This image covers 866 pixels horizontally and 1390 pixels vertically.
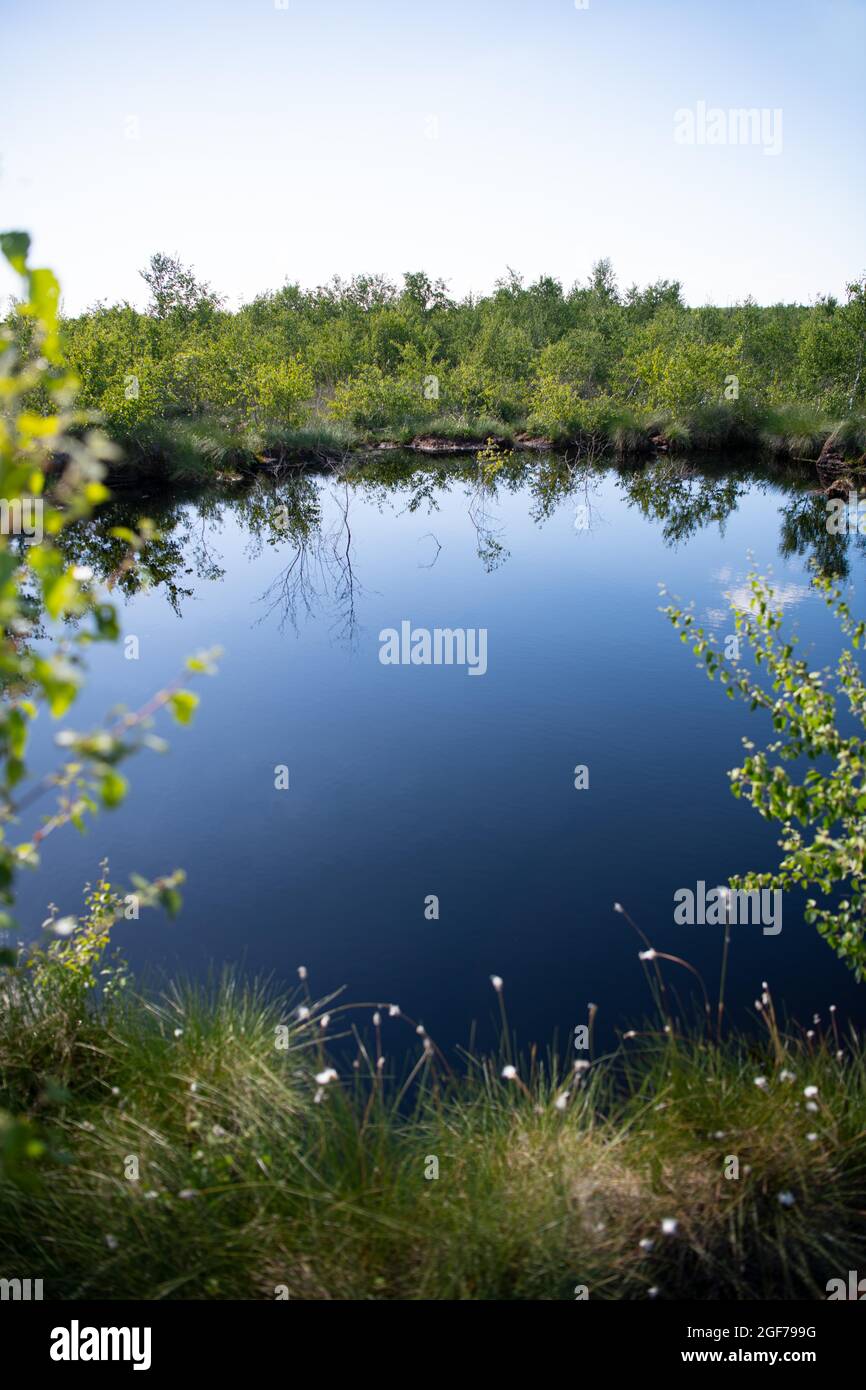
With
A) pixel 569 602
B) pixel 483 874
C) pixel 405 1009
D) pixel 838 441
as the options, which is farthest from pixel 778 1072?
pixel 838 441

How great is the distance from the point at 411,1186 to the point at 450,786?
556 centimetres

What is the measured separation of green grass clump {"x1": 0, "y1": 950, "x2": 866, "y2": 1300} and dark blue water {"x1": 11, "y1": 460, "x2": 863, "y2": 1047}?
1.82m

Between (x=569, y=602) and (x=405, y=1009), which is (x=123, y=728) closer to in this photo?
(x=405, y=1009)

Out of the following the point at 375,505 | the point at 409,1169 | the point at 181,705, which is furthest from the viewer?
the point at 375,505

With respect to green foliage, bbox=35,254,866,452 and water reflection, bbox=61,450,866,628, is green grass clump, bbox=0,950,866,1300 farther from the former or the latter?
green foliage, bbox=35,254,866,452

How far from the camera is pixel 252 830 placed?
823 centimetres

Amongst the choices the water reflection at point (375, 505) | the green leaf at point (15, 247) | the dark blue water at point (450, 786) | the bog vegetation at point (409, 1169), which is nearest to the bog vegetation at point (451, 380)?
the water reflection at point (375, 505)

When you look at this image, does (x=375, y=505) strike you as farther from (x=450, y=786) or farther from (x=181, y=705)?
(x=181, y=705)

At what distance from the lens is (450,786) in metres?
8.99

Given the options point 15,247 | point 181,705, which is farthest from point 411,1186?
point 15,247

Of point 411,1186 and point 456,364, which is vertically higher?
point 456,364

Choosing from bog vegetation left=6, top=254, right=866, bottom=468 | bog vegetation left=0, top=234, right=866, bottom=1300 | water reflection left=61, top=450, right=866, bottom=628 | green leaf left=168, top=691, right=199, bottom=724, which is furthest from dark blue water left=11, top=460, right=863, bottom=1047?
bog vegetation left=6, top=254, right=866, bottom=468

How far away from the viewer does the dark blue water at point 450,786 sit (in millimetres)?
6395
